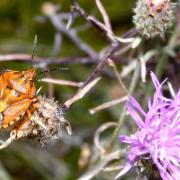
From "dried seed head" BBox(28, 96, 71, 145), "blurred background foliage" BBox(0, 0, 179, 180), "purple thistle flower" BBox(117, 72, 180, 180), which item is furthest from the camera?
"blurred background foliage" BBox(0, 0, 179, 180)

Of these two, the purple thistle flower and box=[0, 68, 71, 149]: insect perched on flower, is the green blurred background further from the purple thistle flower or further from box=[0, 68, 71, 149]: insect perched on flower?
the purple thistle flower

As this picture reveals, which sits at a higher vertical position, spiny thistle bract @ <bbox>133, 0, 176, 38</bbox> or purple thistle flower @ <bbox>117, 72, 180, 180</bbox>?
spiny thistle bract @ <bbox>133, 0, 176, 38</bbox>

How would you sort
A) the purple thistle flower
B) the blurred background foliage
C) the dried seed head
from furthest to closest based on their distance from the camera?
the blurred background foliage < the dried seed head < the purple thistle flower

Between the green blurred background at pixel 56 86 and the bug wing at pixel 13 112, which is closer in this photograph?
the bug wing at pixel 13 112

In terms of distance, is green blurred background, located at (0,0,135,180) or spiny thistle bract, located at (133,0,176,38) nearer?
spiny thistle bract, located at (133,0,176,38)

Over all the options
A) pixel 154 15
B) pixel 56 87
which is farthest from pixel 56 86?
pixel 154 15

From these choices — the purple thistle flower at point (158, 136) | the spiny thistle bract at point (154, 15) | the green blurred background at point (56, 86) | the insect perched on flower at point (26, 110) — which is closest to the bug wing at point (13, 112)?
the insect perched on flower at point (26, 110)

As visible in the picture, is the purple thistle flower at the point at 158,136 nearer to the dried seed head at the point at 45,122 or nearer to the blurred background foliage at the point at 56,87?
the dried seed head at the point at 45,122

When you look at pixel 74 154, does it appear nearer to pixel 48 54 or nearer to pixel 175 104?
pixel 48 54

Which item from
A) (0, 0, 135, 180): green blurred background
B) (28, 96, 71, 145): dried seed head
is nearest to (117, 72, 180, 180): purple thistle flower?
(28, 96, 71, 145): dried seed head
